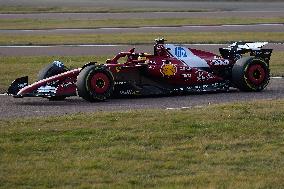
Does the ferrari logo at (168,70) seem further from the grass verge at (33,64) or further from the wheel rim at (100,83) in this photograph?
the grass verge at (33,64)

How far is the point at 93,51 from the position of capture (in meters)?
29.2

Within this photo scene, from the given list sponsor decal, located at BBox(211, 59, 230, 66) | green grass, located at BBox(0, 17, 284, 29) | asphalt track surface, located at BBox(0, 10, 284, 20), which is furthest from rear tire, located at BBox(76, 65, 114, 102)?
asphalt track surface, located at BBox(0, 10, 284, 20)

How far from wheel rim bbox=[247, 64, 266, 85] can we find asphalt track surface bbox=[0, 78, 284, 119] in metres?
0.26

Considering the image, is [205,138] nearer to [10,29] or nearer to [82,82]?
[82,82]

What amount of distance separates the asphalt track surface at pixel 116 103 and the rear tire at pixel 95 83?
0.15m

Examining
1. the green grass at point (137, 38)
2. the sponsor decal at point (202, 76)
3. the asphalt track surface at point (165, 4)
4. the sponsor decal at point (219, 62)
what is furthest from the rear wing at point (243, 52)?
the asphalt track surface at point (165, 4)

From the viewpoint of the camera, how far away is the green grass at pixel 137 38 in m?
32.2

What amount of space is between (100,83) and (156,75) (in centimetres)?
140

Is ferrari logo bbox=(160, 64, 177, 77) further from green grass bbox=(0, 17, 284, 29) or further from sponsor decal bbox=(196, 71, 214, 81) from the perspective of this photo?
green grass bbox=(0, 17, 284, 29)

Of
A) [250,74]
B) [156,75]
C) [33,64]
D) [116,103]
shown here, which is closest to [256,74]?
[250,74]


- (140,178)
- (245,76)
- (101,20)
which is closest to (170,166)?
(140,178)

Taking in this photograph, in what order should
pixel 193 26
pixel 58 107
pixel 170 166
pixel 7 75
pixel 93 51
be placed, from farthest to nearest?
pixel 193 26 < pixel 93 51 < pixel 7 75 < pixel 58 107 < pixel 170 166

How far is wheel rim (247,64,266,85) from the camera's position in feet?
57.9

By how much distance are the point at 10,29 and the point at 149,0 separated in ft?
72.0
